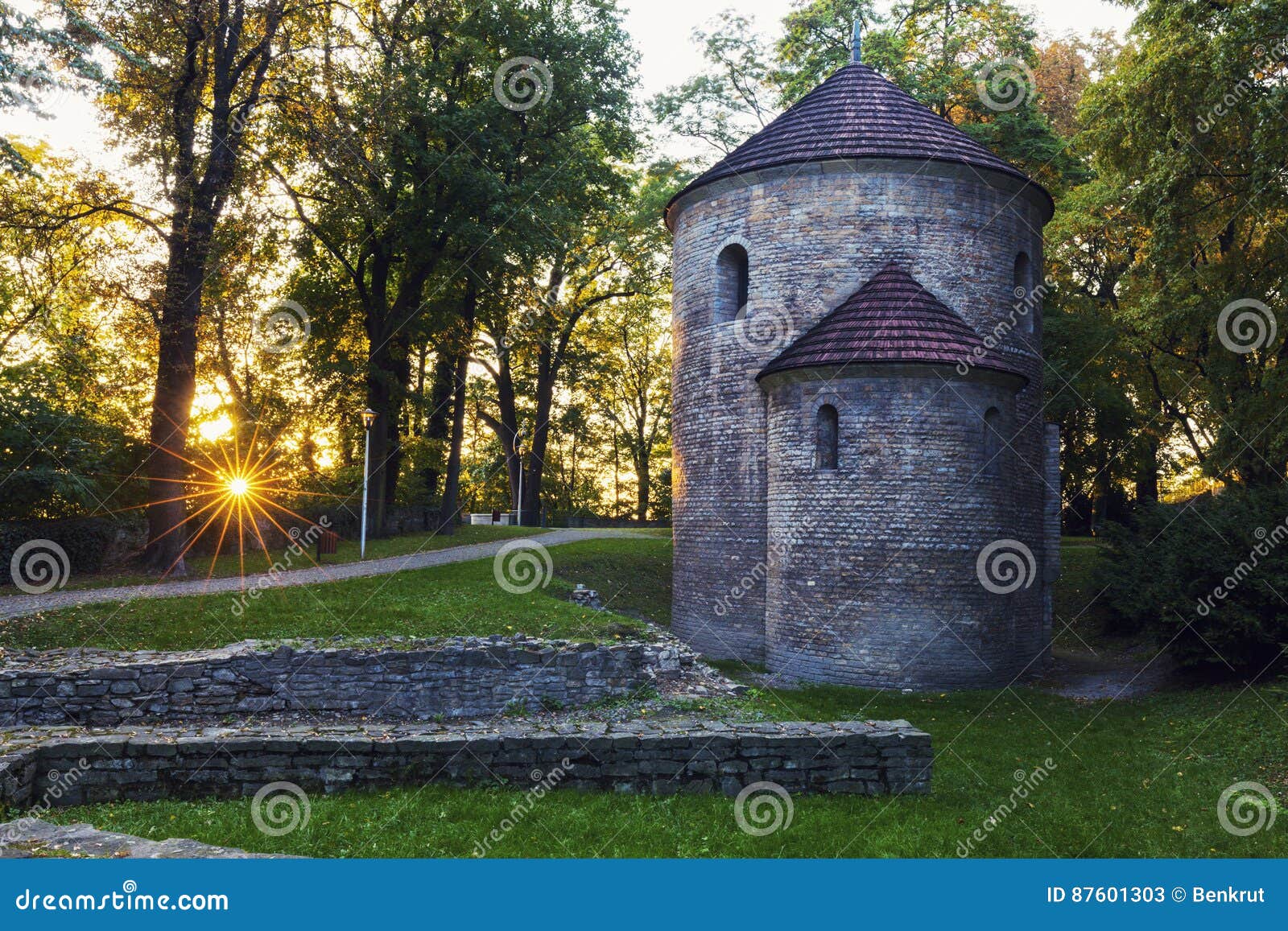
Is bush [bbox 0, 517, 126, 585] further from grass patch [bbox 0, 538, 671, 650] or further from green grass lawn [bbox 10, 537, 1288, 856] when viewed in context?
green grass lawn [bbox 10, 537, 1288, 856]

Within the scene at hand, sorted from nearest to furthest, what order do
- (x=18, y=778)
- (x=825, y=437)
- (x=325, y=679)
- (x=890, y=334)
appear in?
(x=18, y=778)
(x=325, y=679)
(x=890, y=334)
(x=825, y=437)

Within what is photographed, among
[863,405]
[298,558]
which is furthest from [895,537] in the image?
[298,558]

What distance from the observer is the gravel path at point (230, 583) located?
1471 centimetres

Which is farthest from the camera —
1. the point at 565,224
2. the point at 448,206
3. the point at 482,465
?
the point at 482,465

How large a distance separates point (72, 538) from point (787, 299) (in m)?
15.2

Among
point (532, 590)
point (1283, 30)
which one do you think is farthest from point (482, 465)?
point (1283, 30)

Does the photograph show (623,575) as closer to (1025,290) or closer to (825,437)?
(825,437)

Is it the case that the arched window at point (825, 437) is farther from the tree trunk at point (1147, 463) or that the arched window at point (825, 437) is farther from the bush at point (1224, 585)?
the tree trunk at point (1147, 463)

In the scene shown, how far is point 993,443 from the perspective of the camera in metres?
15.7

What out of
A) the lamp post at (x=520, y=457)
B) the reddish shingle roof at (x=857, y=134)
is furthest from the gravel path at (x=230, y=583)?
the lamp post at (x=520, y=457)

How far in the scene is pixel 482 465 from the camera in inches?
2190

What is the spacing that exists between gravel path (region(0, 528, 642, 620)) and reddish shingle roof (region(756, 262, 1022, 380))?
9539mm

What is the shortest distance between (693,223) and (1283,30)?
10305 millimetres

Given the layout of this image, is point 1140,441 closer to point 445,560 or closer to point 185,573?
point 445,560
